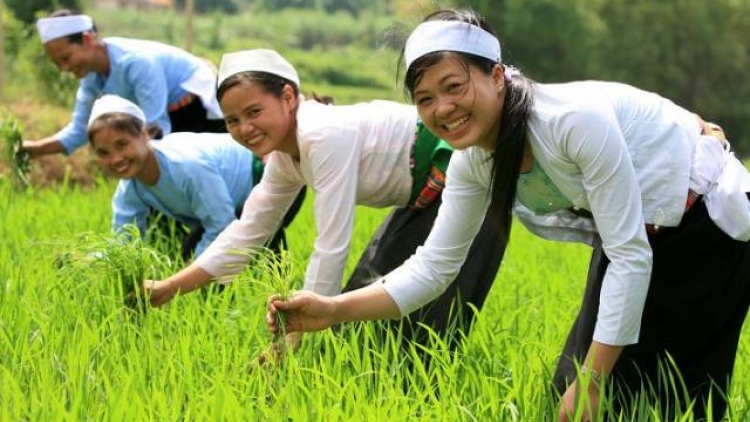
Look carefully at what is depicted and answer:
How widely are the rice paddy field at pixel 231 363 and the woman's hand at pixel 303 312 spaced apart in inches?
2.1

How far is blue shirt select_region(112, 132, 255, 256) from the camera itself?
338 cm

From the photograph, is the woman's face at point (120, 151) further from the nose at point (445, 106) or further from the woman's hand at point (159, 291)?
the nose at point (445, 106)

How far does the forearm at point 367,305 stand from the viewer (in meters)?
2.27

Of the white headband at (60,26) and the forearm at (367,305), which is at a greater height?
the white headband at (60,26)

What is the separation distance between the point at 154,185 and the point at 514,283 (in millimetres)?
1186

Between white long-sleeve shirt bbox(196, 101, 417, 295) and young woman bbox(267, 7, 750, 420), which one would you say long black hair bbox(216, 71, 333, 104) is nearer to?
white long-sleeve shirt bbox(196, 101, 417, 295)

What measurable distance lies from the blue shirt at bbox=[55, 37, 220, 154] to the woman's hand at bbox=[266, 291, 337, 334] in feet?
6.74

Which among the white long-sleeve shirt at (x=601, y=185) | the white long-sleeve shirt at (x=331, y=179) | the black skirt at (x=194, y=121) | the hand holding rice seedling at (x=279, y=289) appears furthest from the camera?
the black skirt at (x=194, y=121)

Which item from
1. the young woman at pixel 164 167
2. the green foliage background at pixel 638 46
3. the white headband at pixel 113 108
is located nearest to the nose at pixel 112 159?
the young woman at pixel 164 167

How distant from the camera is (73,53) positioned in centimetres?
407

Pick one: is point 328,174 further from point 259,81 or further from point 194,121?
point 194,121

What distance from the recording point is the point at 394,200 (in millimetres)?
2945

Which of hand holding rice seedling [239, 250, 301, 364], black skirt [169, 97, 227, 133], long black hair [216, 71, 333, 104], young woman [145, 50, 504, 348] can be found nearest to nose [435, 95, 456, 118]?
hand holding rice seedling [239, 250, 301, 364]

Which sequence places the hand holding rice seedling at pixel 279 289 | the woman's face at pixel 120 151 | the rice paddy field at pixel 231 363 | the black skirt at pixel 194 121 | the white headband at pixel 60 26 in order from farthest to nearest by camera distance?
1. the black skirt at pixel 194 121
2. the white headband at pixel 60 26
3. the woman's face at pixel 120 151
4. the hand holding rice seedling at pixel 279 289
5. the rice paddy field at pixel 231 363
